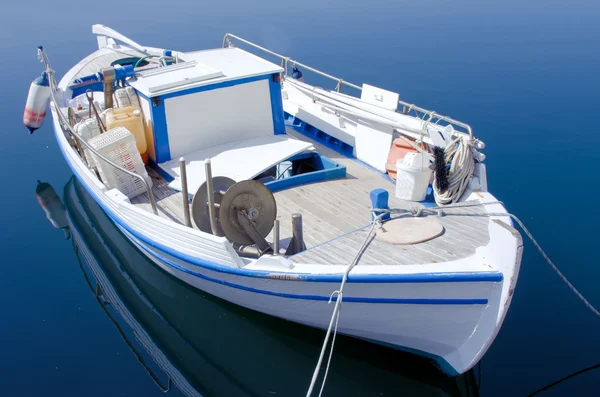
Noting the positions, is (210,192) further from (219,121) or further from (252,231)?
(219,121)

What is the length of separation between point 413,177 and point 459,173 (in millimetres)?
658

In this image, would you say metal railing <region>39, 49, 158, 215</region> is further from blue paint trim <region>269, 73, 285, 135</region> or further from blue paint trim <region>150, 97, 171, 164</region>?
blue paint trim <region>269, 73, 285, 135</region>

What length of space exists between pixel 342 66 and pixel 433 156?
12.2m

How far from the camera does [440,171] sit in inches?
294

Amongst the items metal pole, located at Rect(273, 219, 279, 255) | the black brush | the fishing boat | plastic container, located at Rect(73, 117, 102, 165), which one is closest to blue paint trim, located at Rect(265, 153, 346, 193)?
the fishing boat

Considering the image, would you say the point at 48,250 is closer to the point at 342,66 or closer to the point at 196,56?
the point at 196,56

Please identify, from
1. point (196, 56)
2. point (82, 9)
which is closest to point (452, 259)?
point (196, 56)

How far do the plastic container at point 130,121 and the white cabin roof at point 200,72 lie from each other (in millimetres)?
425

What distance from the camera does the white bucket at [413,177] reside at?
25.1 ft

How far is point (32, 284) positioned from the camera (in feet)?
30.4

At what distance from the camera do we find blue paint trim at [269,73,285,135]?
9.69m

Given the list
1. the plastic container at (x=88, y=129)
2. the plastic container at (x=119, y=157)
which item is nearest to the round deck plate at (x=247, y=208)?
the plastic container at (x=119, y=157)

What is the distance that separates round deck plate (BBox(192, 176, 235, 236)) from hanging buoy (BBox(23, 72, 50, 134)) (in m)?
6.59

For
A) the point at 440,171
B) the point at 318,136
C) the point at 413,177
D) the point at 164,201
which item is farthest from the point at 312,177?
the point at 164,201
